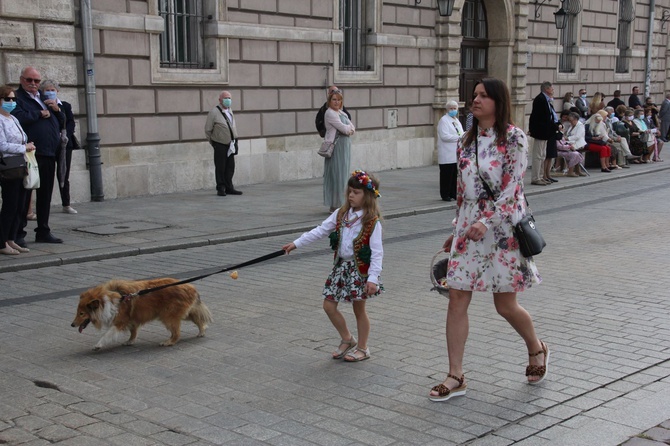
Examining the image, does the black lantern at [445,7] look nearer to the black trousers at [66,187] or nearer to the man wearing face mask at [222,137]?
the man wearing face mask at [222,137]

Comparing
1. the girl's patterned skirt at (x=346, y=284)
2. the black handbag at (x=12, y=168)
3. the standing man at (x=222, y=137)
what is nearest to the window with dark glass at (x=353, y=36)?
the standing man at (x=222, y=137)

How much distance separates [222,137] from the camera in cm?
1542

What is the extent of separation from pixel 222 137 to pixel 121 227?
406 centimetres

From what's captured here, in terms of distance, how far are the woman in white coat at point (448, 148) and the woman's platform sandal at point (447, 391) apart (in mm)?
9799

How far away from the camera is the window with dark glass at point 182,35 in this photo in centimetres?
1603

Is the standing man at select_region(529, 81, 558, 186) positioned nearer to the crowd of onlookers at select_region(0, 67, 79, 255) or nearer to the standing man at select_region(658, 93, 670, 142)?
the crowd of onlookers at select_region(0, 67, 79, 255)

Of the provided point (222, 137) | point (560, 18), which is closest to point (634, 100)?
point (560, 18)

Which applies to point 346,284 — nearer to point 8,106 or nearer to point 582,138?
point 8,106

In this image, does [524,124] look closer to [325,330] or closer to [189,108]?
[189,108]

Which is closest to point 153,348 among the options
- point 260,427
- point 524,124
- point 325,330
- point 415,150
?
point 325,330

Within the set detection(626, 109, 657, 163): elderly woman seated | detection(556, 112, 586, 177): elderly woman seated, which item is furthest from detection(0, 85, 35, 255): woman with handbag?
detection(626, 109, 657, 163): elderly woman seated

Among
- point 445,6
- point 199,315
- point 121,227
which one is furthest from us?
point 445,6

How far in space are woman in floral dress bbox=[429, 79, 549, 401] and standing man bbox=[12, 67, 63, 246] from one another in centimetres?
672

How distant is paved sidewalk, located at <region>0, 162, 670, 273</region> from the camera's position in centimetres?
1020
